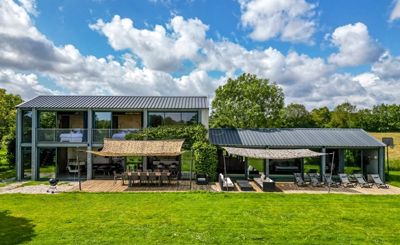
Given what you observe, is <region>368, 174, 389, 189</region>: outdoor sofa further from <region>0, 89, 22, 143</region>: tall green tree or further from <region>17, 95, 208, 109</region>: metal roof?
<region>0, 89, 22, 143</region>: tall green tree

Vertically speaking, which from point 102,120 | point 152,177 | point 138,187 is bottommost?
point 138,187

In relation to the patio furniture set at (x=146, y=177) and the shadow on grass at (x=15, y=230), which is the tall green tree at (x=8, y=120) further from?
the shadow on grass at (x=15, y=230)

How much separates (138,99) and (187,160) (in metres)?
6.30

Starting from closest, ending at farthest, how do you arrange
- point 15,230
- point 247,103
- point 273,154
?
point 15,230
point 273,154
point 247,103

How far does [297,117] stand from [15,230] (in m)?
58.3

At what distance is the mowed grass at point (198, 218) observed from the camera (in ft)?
27.9

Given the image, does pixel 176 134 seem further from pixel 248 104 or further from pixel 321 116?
pixel 321 116

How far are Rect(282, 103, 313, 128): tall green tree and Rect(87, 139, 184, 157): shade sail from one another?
3469 cm

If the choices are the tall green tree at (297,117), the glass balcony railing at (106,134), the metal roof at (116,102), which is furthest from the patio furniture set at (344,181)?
the tall green tree at (297,117)

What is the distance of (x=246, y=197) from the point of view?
14.1 m

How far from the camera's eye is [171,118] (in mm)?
21125

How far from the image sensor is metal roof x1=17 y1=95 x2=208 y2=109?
2055cm

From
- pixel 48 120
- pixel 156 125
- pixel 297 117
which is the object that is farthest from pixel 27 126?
pixel 297 117

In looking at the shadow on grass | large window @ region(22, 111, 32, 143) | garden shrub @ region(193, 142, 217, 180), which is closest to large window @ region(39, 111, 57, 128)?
large window @ region(22, 111, 32, 143)
